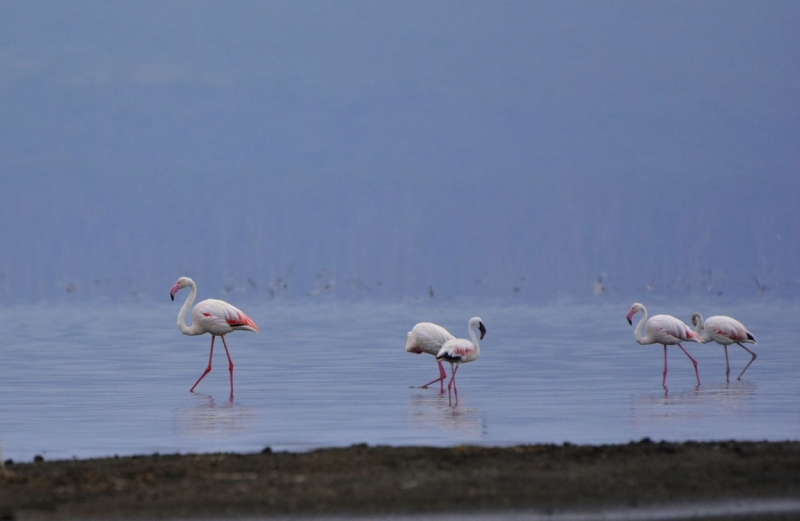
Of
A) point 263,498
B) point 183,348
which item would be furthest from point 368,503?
point 183,348

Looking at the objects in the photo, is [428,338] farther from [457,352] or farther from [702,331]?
[702,331]

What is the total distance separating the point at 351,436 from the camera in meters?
12.2

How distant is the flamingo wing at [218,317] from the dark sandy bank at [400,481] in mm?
9581

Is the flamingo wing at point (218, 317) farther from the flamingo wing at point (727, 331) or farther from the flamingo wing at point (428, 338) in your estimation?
the flamingo wing at point (727, 331)

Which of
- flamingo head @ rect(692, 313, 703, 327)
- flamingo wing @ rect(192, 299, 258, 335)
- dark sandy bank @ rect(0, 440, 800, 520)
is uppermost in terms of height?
flamingo head @ rect(692, 313, 703, 327)

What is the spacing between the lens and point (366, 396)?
54.2 feet

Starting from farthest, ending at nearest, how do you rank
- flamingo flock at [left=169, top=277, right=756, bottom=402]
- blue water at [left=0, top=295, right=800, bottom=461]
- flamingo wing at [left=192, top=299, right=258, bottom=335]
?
flamingo wing at [left=192, top=299, right=258, bottom=335] → flamingo flock at [left=169, top=277, right=756, bottom=402] → blue water at [left=0, top=295, right=800, bottom=461]

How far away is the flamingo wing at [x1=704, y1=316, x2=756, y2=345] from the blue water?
53 cm

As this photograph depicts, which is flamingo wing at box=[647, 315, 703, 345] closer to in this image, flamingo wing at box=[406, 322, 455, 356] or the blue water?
the blue water

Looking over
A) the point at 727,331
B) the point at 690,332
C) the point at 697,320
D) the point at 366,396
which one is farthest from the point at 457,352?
the point at 697,320

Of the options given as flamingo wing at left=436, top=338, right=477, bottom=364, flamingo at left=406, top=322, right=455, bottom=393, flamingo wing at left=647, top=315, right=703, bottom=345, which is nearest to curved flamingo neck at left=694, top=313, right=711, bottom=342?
flamingo wing at left=647, top=315, right=703, bottom=345

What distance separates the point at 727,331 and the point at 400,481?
42.2 feet

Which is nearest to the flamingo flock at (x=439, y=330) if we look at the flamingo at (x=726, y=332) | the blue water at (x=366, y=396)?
the flamingo at (x=726, y=332)

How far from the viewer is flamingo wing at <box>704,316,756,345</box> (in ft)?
67.1
